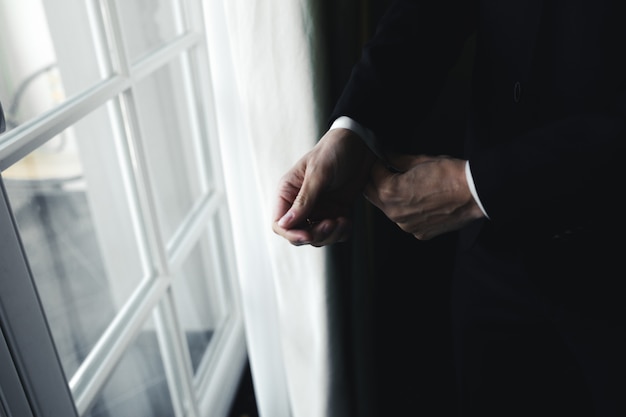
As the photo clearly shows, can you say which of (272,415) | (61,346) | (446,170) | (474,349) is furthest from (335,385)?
(446,170)

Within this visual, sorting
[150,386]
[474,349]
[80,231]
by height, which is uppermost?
[80,231]

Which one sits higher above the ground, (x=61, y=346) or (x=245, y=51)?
(x=245, y=51)

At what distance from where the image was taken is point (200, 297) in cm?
147

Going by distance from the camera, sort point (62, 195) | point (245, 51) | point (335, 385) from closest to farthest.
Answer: point (245, 51) < point (62, 195) < point (335, 385)

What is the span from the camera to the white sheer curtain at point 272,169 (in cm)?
87

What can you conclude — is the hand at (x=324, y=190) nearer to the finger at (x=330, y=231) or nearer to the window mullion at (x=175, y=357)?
the finger at (x=330, y=231)

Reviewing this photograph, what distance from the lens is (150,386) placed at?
1.21m

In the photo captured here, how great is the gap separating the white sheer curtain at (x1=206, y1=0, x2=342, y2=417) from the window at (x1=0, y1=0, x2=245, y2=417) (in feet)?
0.51

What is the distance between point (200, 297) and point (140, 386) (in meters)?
0.33

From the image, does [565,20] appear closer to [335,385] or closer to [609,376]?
[609,376]

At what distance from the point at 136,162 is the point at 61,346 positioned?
0.35 meters

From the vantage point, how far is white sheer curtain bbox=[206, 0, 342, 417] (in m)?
0.87

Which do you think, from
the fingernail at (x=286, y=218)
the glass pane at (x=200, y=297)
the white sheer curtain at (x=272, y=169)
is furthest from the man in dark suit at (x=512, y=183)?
the glass pane at (x=200, y=297)

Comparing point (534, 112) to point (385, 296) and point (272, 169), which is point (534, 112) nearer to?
point (272, 169)
